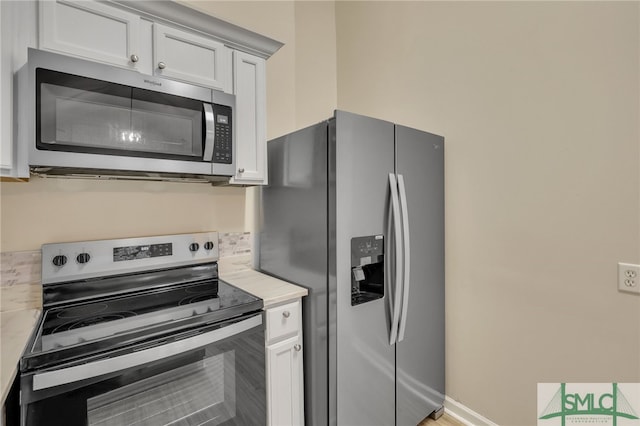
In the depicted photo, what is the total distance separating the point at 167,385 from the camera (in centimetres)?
119

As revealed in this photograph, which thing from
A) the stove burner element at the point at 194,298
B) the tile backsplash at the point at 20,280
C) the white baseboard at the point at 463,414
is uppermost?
the tile backsplash at the point at 20,280

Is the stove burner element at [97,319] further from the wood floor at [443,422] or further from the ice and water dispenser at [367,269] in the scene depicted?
the wood floor at [443,422]

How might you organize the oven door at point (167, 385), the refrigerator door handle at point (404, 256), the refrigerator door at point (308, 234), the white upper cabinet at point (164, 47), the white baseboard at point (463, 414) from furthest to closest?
the white baseboard at point (463, 414) < the refrigerator door handle at point (404, 256) < the refrigerator door at point (308, 234) < the white upper cabinet at point (164, 47) < the oven door at point (167, 385)

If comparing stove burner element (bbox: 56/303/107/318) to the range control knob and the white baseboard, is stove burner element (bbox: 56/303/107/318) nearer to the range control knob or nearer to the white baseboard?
the range control knob

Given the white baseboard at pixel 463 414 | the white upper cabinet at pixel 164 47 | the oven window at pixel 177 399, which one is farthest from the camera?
the white baseboard at pixel 463 414

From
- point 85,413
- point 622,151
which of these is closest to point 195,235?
point 85,413

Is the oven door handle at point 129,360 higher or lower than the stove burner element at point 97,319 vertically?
lower

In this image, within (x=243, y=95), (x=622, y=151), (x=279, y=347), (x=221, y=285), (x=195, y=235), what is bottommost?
(x=279, y=347)

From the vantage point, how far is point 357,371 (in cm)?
156

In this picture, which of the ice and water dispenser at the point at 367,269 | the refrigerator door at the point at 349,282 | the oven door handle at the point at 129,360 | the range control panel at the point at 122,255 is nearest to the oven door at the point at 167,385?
the oven door handle at the point at 129,360

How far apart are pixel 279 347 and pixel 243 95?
1323mm

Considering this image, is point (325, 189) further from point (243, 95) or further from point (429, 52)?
point (429, 52)

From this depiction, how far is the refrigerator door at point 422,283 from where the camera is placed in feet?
5.75

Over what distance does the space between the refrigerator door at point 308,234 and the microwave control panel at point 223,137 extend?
33 cm
